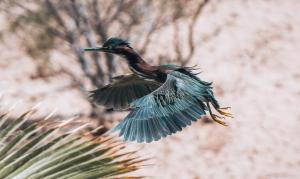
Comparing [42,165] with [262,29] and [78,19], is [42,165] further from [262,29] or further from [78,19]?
[262,29]

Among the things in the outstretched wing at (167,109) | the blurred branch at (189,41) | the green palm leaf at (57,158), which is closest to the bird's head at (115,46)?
the outstretched wing at (167,109)

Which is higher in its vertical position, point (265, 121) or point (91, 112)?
point (91, 112)

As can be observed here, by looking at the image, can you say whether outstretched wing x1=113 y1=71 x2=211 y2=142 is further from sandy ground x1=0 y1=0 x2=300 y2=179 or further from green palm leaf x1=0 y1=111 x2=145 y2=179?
sandy ground x1=0 y1=0 x2=300 y2=179

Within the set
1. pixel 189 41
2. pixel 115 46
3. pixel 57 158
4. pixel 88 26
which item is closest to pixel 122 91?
pixel 115 46

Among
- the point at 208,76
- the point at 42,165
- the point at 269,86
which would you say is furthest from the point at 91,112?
the point at 42,165

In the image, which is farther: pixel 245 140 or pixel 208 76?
pixel 208 76

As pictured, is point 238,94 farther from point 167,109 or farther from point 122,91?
point 167,109

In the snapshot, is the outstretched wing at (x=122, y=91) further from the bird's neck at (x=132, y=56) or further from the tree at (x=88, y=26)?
the tree at (x=88, y=26)
